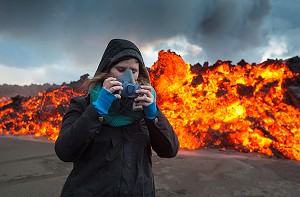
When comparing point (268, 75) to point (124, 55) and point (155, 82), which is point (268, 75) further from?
point (124, 55)

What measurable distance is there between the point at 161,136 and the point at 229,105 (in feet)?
23.8

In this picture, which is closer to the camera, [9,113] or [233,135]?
[233,135]

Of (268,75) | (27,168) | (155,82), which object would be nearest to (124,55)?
(27,168)

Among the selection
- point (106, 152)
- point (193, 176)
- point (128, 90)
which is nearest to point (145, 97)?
point (128, 90)

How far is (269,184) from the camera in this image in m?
4.58

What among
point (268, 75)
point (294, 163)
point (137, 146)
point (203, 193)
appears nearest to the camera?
point (137, 146)

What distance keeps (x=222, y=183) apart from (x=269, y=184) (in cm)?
79

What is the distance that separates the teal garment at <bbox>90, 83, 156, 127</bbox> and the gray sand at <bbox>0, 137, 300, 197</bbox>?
8.85 feet

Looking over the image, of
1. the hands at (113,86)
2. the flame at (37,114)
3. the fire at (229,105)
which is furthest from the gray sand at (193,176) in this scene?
the flame at (37,114)

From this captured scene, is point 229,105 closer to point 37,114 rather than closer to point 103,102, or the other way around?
point 103,102

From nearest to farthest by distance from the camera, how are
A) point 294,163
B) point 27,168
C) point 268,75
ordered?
point 27,168 → point 294,163 → point 268,75

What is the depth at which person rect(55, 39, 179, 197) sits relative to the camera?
171 centimetres

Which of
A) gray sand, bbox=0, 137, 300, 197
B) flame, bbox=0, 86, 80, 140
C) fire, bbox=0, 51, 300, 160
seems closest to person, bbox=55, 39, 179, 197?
gray sand, bbox=0, 137, 300, 197

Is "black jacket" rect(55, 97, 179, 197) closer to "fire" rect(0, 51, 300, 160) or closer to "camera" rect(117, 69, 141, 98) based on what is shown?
"camera" rect(117, 69, 141, 98)
